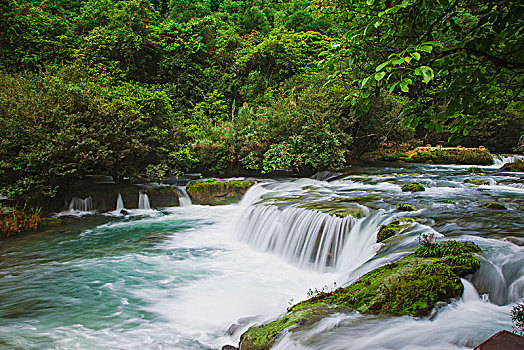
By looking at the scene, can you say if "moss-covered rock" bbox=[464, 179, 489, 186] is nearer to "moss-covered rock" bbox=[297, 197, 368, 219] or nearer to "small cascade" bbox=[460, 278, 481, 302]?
"moss-covered rock" bbox=[297, 197, 368, 219]

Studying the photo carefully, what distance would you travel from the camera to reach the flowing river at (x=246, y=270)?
11.2 feet

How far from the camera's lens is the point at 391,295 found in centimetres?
351

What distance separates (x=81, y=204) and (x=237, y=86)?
13854mm

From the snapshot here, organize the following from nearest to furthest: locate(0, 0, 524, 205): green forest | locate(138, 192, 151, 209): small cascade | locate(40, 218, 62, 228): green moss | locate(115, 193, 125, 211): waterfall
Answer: locate(0, 0, 524, 205): green forest < locate(40, 218, 62, 228): green moss < locate(115, 193, 125, 211): waterfall < locate(138, 192, 151, 209): small cascade

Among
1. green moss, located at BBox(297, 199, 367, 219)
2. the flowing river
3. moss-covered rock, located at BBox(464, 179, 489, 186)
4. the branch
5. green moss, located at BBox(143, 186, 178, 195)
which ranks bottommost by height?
the flowing river

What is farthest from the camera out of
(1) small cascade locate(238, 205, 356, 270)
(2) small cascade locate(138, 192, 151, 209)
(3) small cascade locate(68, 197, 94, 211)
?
(2) small cascade locate(138, 192, 151, 209)

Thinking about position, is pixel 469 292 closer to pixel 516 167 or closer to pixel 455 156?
pixel 516 167

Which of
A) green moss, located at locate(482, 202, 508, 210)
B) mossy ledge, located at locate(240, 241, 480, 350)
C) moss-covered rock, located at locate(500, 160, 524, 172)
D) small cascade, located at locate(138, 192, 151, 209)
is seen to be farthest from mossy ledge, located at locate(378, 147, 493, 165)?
mossy ledge, located at locate(240, 241, 480, 350)

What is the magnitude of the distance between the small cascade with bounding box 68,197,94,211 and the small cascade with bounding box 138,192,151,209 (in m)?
1.72

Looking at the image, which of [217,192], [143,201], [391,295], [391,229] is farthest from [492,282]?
[143,201]

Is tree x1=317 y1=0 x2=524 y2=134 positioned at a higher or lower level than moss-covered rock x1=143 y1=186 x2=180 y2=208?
higher

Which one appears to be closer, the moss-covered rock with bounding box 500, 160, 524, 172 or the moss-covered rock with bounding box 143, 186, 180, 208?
the moss-covered rock with bounding box 143, 186, 180, 208

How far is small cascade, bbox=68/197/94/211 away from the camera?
1141cm

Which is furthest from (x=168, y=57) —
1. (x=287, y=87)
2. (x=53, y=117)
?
(x=53, y=117)
